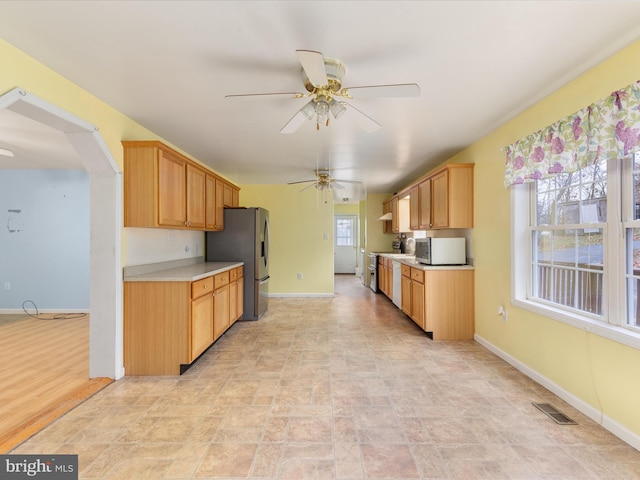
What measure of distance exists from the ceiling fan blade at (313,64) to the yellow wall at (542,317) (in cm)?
181

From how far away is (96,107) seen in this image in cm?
240

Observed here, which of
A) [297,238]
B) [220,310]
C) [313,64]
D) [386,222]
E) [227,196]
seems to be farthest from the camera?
[386,222]

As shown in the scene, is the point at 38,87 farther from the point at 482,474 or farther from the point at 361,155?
the point at 482,474

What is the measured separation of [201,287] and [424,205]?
10.6 ft

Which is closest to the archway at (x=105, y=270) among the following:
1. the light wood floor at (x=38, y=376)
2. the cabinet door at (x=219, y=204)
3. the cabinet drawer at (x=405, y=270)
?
the light wood floor at (x=38, y=376)

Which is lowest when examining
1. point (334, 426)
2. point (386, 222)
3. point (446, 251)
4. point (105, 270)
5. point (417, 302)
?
point (334, 426)

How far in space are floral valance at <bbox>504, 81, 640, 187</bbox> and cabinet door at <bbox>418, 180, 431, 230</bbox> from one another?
1427 millimetres

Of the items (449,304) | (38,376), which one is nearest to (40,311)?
(38,376)

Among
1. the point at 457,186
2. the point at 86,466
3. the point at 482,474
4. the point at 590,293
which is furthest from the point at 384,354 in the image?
the point at 86,466

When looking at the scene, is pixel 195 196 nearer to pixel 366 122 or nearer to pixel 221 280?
pixel 221 280

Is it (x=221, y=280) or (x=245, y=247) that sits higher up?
(x=245, y=247)

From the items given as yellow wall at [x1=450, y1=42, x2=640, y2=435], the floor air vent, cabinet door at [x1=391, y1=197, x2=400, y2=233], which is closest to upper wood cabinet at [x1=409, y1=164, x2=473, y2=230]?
yellow wall at [x1=450, y1=42, x2=640, y2=435]

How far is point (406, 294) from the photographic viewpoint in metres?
4.37

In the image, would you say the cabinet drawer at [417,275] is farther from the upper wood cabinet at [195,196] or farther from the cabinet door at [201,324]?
A: the upper wood cabinet at [195,196]
